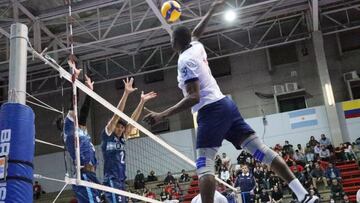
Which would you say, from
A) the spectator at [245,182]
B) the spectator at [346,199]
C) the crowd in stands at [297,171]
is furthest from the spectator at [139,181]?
the spectator at [346,199]

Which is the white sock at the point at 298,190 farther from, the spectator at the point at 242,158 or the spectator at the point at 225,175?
the spectator at the point at 242,158

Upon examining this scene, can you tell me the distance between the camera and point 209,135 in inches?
154

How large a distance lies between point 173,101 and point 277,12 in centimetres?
762

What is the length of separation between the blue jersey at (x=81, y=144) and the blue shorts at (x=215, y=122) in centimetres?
196

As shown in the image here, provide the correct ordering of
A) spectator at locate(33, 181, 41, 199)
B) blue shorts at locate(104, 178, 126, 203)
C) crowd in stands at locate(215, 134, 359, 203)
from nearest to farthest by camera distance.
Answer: blue shorts at locate(104, 178, 126, 203) → crowd in stands at locate(215, 134, 359, 203) → spectator at locate(33, 181, 41, 199)

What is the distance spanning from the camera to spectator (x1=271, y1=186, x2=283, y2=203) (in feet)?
54.2

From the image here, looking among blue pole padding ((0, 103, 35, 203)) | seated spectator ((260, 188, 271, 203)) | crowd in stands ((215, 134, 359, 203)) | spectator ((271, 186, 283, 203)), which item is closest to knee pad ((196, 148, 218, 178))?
blue pole padding ((0, 103, 35, 203))

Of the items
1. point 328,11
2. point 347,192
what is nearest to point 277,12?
point 328,11

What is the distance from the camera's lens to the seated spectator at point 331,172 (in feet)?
58.4

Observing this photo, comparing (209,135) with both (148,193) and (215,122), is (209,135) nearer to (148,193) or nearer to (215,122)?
(215,122)

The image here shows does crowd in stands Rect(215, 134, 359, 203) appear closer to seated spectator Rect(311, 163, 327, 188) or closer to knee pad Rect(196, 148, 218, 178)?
seated spectator Rect(311, 163, 327, 188)

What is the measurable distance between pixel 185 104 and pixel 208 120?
13.5 inches

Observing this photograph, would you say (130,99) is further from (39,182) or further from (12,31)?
(12,31)

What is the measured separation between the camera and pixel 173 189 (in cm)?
1955
